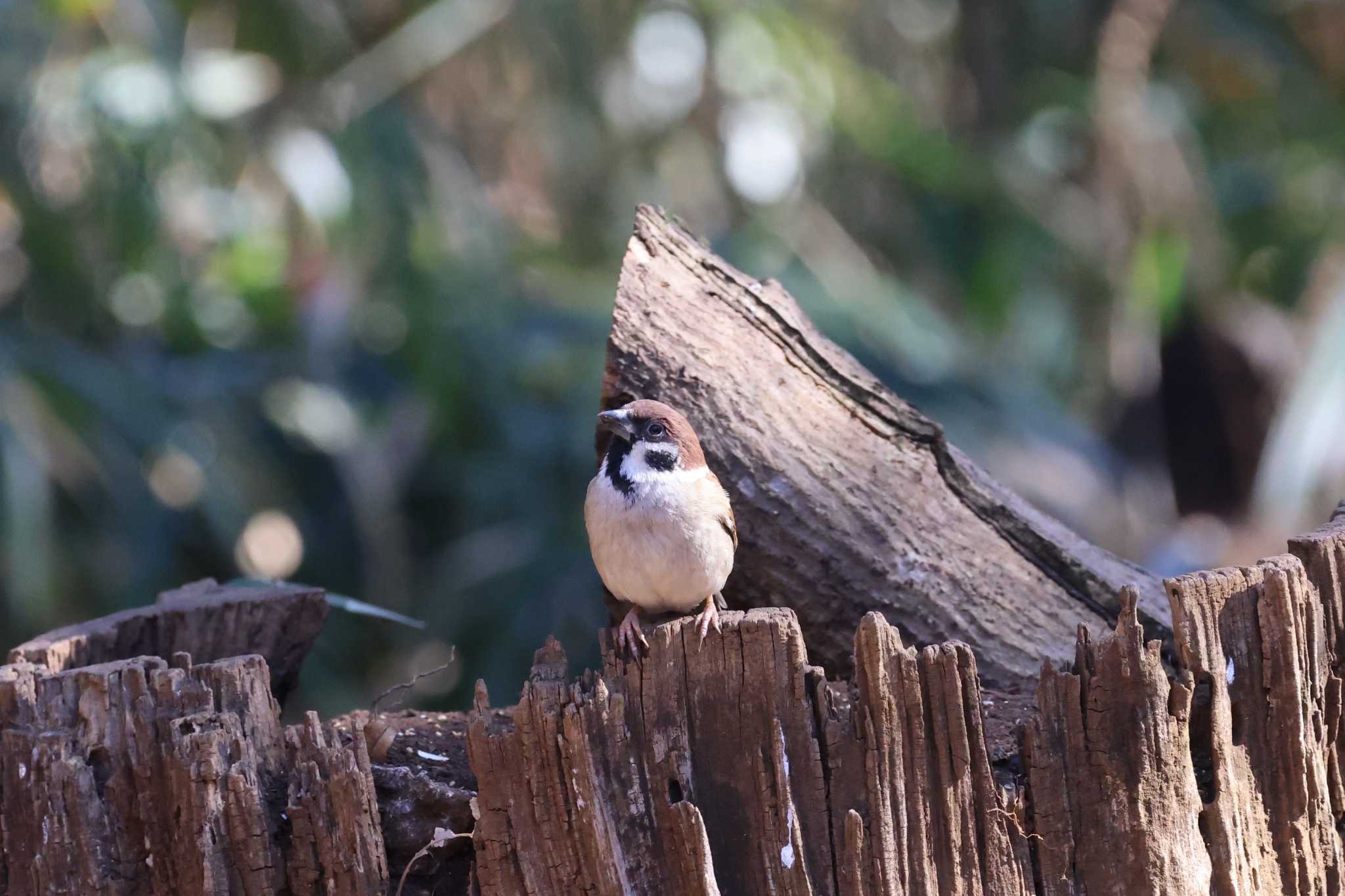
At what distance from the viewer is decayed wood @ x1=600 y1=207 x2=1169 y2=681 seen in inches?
124

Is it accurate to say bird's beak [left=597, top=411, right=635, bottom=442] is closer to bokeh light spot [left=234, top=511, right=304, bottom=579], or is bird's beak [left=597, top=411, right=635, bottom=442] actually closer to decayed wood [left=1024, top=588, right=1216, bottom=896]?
decayed wood [left=1024, top=588, right=1216, bottom=896]

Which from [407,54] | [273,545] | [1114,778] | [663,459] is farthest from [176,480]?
[1114,778]

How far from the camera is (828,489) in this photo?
318 centimetres

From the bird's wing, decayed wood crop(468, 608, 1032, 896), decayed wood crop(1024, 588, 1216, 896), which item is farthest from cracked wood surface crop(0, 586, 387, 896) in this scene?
decayed wood crop(1024, 588, 1216, 896)

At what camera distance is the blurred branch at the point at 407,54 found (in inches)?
303

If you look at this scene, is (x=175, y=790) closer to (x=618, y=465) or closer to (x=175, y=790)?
(x=175, y=790)

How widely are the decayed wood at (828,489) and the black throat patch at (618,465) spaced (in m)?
0.13

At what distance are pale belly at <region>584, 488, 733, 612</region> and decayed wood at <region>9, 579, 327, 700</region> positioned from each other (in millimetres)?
807

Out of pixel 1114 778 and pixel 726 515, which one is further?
pixel 726 515

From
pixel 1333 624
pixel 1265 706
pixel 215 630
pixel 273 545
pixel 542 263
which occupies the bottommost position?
pixel 1265 706

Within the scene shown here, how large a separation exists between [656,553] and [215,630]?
3.82 feet

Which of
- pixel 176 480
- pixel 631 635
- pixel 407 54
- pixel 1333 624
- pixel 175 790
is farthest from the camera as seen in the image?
pixel 407 54

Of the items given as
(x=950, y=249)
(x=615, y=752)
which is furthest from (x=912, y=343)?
(x=615, y=752)

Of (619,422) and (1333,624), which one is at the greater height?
(619,422)
